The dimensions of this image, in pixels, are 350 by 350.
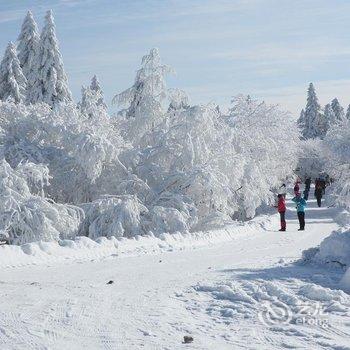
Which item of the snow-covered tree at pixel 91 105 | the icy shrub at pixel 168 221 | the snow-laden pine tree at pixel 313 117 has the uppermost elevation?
the snow-laden pine tree at pixel 313 117

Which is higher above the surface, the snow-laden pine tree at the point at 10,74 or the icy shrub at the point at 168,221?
the snow-laden pine tree at the point at 10,74

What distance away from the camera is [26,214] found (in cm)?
1486

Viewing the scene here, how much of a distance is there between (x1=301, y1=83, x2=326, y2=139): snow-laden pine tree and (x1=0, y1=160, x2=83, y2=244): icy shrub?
7018 cm

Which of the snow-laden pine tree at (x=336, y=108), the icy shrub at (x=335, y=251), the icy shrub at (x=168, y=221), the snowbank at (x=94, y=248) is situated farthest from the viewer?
the snow-laden pine tree at (x=336, y=108)

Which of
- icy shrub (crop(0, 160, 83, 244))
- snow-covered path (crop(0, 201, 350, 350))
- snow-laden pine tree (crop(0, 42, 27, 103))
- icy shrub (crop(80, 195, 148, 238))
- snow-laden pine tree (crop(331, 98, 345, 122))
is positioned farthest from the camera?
snow-laden pine tree (crop(331, 98, 345, 122))

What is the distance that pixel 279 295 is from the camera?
24.0 feet

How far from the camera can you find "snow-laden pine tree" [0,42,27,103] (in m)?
38.5

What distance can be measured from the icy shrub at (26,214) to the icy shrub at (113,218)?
2.89ft

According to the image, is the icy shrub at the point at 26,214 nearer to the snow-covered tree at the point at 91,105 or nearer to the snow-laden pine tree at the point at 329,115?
the snow-covered tree at the point at 91,105

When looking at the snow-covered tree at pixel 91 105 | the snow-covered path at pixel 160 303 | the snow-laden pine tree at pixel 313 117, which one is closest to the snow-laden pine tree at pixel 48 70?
the snow-covered tree at pixel 91 105

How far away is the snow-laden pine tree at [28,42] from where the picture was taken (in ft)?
133

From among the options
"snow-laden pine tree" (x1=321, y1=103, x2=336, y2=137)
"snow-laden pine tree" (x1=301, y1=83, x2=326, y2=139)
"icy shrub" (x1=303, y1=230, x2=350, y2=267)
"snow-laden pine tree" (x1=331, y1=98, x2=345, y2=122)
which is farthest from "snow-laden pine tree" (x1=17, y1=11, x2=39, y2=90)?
"snow-laden pine tree" (x1=331, y1=98, x2=345, y2=122)

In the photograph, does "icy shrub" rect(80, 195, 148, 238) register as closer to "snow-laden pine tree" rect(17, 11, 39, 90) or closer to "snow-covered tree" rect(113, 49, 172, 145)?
"snow-covered tree" rect(113, 49, 172, 145)

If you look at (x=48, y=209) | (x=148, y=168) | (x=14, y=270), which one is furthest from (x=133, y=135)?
(x=14, y=270)
